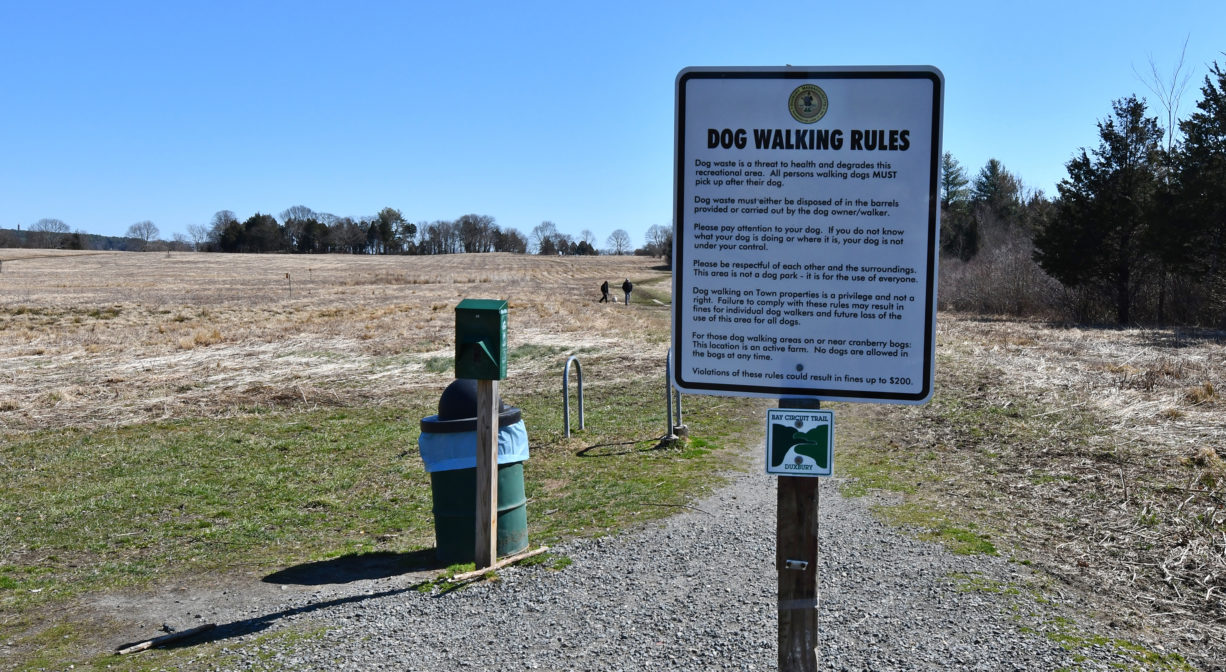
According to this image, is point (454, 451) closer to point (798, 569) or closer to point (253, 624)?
point (253, 624)

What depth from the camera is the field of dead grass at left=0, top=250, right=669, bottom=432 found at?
1555cm

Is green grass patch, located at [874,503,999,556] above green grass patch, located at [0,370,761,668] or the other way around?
above

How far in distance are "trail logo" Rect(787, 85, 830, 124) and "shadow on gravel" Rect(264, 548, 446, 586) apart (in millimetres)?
4769

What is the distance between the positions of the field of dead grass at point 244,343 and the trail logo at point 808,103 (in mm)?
13500

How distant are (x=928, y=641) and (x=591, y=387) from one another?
38.1ft

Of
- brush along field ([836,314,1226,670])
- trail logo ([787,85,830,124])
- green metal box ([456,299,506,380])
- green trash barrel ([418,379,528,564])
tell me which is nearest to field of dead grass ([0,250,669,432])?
brush along field ([836,314,1226,670])

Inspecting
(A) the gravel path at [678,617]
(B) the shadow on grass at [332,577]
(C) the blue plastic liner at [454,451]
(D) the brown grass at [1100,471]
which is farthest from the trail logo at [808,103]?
(B) the shadow on grass at [332,577]

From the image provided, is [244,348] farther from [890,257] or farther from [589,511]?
[890,257]

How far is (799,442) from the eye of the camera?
8.07ft

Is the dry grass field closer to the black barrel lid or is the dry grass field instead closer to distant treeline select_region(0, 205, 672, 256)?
the black barrel lid

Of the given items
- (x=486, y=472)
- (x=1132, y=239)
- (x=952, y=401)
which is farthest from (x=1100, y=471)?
(x=1132, y=239)

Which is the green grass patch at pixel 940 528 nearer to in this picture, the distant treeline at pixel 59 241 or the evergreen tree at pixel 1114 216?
the evergreen tree at pixel 1114 216

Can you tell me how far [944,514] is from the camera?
7.03m

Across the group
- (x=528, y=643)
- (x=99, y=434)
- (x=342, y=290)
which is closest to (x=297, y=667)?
(x=528, y=643)
